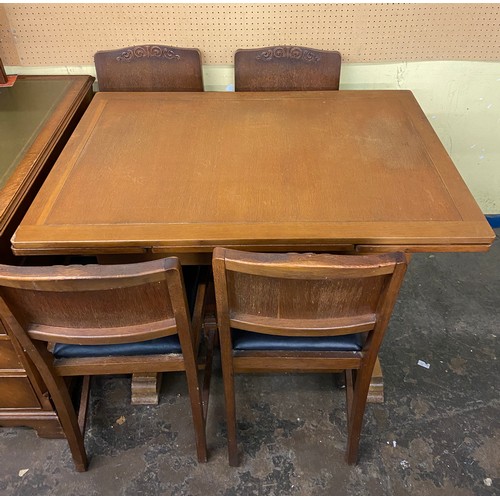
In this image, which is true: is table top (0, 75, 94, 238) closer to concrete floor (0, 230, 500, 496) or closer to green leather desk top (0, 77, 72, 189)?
green leather desk top (0, 77, 72, 189)

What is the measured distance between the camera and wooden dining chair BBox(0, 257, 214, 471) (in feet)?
2.84

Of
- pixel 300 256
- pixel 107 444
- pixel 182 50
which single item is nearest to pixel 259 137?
pixel 182 50

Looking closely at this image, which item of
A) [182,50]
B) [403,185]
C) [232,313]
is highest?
[182,50]

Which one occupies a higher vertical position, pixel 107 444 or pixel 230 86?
pixel 230 86

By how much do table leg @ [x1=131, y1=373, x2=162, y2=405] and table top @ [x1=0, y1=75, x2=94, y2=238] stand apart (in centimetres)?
73

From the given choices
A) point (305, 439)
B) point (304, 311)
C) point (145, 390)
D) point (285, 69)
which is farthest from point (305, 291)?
point (285, 69)

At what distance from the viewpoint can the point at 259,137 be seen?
1.45 meters

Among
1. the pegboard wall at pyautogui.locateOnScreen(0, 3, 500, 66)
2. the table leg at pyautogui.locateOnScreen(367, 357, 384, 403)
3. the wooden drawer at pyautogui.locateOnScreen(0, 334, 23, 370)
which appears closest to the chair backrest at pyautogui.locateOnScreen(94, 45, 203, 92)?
the pegboard wall at pyautogui.locateOnScreen(0, 3, 500, 66)

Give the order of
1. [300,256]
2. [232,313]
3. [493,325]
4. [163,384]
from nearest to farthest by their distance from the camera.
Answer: [300,256] → [232,313] → [163,384] → [493,325]

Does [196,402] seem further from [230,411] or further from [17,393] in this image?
[17,393]

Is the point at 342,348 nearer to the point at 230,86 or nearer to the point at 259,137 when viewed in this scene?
the point at 259,137

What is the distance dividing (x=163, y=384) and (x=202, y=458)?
34cm

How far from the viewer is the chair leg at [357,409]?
3.99 ft

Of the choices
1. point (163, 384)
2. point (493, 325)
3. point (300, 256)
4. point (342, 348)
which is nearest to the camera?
point (300, 256)
